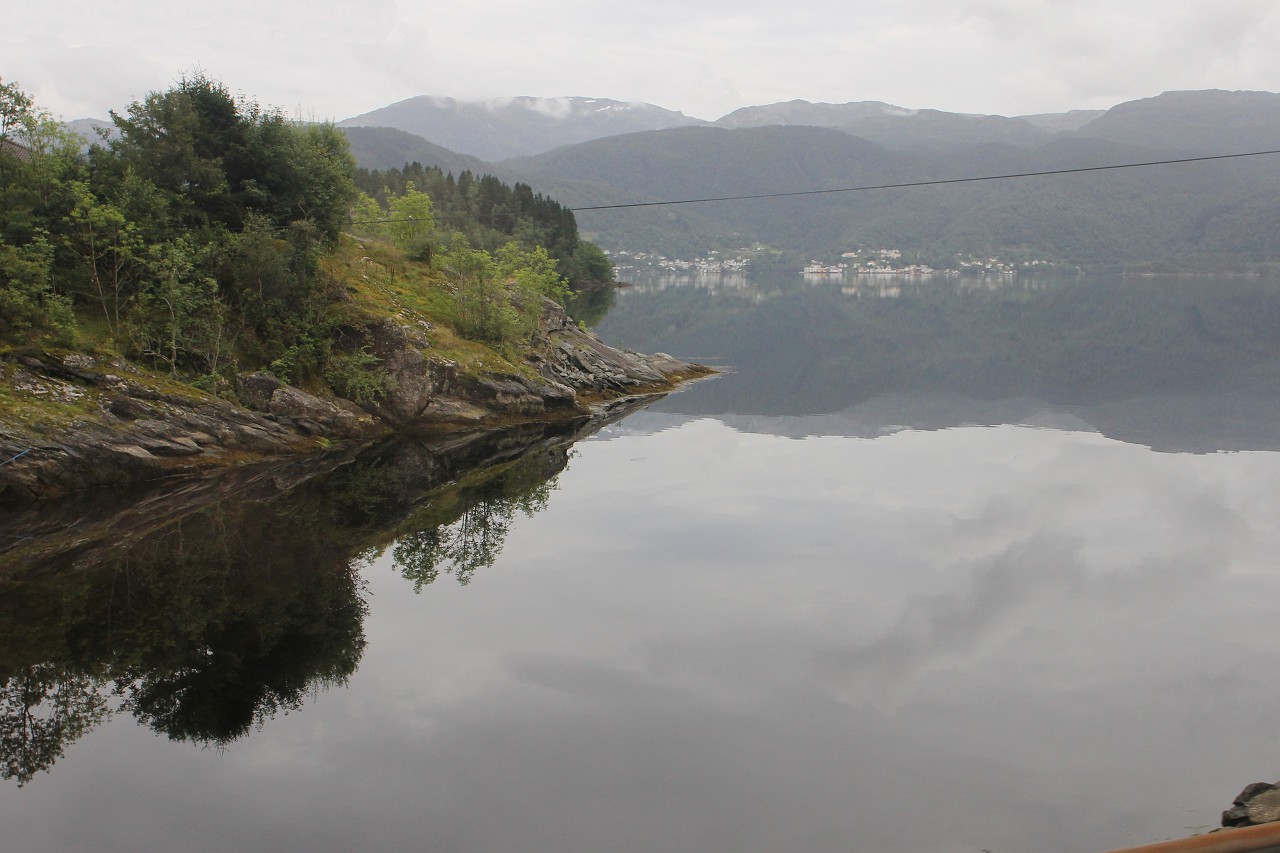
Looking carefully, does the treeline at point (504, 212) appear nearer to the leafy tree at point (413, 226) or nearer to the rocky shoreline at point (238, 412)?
the leafy tree at point (413, 226)

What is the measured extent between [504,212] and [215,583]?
307 feet

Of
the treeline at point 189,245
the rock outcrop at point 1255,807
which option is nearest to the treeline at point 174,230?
the treeline at point 189,245

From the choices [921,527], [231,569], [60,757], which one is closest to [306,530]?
[231,569]

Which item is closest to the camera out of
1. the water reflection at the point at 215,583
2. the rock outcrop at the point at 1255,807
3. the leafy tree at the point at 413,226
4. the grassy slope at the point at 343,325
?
the rock outcrop at the point at 1255,807

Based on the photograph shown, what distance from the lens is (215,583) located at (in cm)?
1700

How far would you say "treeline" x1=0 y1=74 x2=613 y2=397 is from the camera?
87.8 feet

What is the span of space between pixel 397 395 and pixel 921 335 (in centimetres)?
5321

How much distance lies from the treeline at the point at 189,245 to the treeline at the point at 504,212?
64504mm

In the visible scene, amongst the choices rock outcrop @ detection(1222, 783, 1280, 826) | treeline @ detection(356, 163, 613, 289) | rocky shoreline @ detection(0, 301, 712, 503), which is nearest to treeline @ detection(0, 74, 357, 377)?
rocky shoreline @ detection(0, 301, 712, 503)

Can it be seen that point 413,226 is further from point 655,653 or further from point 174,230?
point 655,653

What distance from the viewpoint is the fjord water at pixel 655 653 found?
1064 centimetres

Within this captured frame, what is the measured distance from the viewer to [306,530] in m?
20.5

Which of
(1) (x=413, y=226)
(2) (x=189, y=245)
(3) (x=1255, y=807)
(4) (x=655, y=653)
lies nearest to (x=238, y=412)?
(2) (x=189, y=245)

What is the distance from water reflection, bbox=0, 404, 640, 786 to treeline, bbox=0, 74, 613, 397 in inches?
220
